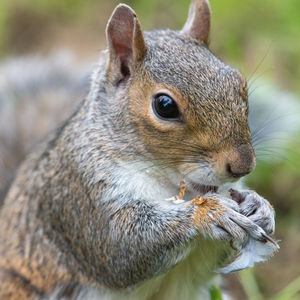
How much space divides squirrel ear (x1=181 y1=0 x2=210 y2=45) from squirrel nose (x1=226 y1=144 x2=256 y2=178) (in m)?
0.63

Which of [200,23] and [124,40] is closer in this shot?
[124,40]

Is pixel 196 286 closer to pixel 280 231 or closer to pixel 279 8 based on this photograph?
pixel 280 231

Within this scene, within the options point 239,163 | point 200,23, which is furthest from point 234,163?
point 200,23

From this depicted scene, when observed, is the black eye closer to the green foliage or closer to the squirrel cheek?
the squirrel cheek

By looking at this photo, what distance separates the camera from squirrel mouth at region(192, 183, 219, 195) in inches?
85.5

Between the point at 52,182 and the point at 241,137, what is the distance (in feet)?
2.77

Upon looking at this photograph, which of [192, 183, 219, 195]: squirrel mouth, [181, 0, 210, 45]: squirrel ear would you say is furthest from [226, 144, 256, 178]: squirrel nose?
[181, 0, 210, 45]: squirrel ear

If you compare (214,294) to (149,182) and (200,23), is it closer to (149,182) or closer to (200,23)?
(149,182)

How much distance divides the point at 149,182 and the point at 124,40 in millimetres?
508

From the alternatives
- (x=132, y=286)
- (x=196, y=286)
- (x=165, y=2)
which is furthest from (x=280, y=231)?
(x=165, y=2)

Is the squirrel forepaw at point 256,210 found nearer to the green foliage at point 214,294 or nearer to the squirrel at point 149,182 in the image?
the squirrel at point 149,182

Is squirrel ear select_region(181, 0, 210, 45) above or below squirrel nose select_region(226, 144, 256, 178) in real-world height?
above

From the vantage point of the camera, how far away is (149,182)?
222 centimetres

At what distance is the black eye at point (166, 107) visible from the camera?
211cm
